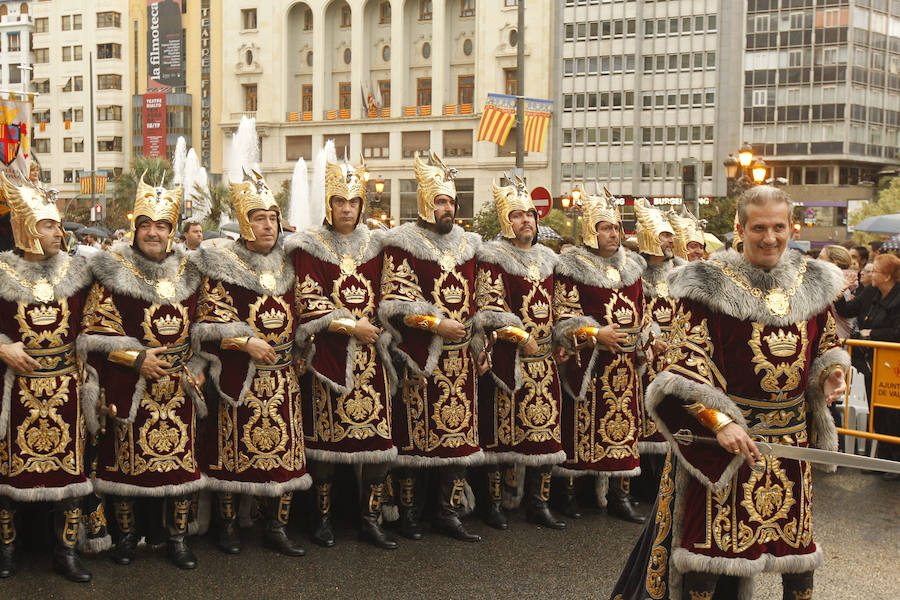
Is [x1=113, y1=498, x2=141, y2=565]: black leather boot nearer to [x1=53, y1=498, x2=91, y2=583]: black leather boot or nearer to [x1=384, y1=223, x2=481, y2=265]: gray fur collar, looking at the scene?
[x1=53, y1=498, x2=91, y2=583]: black leather boot

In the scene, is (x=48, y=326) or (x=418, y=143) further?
(x=418, y=143)

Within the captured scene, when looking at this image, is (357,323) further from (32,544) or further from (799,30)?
(799,30)

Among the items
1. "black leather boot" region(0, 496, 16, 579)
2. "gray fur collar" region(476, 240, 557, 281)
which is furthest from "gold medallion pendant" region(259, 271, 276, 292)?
"black leather boot" region(0, 496, 16, 579)

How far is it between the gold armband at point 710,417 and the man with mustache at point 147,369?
128 inches

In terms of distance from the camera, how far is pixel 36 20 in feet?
263

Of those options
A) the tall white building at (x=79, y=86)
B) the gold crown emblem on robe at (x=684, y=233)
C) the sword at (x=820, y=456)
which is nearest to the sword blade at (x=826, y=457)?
the sword at (x=820, y=456)

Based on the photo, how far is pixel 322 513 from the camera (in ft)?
21.3

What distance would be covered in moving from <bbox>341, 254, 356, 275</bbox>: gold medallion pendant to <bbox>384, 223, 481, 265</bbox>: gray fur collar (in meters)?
0.30

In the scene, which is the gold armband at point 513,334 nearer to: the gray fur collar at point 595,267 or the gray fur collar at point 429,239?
the gray fur collar at point 429,239

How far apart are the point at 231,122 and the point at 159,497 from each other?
6641 centimetres

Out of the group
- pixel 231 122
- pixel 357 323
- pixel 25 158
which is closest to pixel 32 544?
pixel 357 323

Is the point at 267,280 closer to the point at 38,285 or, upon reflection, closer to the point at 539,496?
the point at 38,285

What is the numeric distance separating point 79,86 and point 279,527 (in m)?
79.8

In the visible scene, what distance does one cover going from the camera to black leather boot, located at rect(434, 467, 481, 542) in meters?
6.65
